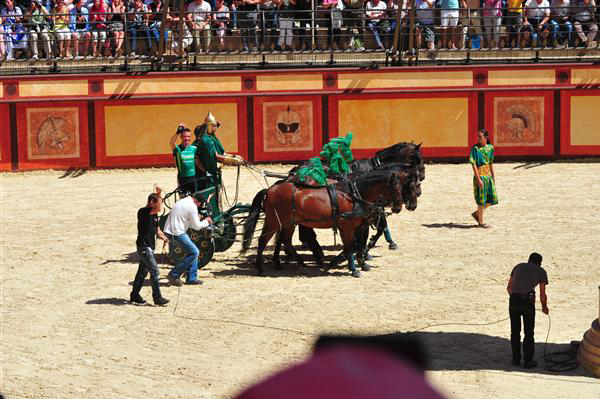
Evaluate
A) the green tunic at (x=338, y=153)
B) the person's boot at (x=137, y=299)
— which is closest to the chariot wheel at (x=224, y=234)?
the green tunic at (x=338, y=153)

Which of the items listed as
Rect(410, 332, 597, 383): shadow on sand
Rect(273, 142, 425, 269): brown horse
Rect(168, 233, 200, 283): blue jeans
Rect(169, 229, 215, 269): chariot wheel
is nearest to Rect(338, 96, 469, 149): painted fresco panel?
Rect(273, 142, 425, 269): brown horse

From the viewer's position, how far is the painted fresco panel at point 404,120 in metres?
24.8

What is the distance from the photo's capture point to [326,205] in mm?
15453

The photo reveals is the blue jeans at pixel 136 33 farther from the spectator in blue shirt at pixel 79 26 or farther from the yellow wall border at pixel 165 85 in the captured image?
the yellow wall border at pixel 165 85

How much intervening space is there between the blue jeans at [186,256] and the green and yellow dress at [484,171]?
5528mm

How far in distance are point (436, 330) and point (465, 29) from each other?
46.6 feet

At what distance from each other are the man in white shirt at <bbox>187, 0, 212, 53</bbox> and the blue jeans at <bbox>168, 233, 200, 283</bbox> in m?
10.8

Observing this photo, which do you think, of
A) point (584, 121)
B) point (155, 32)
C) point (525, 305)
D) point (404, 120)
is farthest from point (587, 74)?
point (525, 305)

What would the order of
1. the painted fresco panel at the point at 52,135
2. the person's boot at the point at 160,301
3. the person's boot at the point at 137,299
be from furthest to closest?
the painted fresco panel at the point at 52,135
the person's boot at the point at 137,299
the person's boot at the point at 160,301

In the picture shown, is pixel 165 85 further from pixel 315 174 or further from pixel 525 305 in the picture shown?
pixel 525 305

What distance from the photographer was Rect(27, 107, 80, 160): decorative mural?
24.3 meters

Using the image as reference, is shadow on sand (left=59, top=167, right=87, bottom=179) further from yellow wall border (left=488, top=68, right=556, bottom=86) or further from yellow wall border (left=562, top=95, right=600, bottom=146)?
yellow wall border (left=562, top=95, right=600, bottom=146)

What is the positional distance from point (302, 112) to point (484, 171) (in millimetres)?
7100

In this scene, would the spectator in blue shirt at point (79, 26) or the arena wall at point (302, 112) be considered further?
the spectator in blue shirt at point (79, 26)
